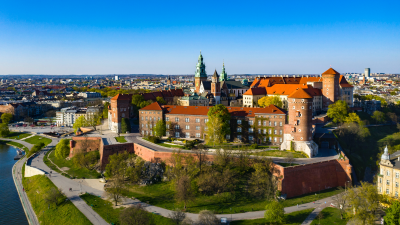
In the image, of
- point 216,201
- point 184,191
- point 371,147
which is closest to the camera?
point 184,191

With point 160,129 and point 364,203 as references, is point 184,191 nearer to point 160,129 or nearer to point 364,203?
point 364,203

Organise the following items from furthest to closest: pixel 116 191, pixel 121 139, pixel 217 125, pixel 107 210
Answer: pixel 121 139, pixel 217 125, pixel 116 191, pixel 107 210

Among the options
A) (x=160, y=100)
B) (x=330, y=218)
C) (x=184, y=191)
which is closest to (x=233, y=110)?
(x=184, y=191)

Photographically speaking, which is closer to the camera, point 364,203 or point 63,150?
point 364,203

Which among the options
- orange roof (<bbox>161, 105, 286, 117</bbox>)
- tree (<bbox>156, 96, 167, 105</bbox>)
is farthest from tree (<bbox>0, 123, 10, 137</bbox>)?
orange roof (<bbox>161, 105, 286, 117</bbox>)

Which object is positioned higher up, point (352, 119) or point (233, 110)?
point (233, 110)

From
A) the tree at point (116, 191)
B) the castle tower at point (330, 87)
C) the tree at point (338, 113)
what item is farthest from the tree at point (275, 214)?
the castle tower at point (330, 87)

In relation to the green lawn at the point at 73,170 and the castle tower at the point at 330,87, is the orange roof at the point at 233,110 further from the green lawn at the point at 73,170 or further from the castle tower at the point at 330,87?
the castle tower at the point at 330,87
